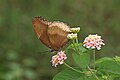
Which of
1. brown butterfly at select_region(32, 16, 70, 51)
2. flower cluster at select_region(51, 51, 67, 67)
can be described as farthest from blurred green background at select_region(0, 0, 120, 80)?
flower cluster at select_region(51, 51, 67, 67)

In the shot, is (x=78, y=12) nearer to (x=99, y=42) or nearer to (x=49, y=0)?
(x=49, y=0)

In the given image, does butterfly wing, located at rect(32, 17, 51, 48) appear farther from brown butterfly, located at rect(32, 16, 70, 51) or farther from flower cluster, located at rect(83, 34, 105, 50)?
flower cluster, located at rect(83, 34, 105, 50)

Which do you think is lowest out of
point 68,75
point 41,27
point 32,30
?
point 68,75

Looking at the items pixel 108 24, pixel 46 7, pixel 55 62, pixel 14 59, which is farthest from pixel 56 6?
pixel 55 62

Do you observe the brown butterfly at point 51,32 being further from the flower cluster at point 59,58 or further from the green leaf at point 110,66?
the green leaf at point 110,66

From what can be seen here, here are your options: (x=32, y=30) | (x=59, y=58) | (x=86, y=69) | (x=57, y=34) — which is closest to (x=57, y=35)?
(x=57, y=34)

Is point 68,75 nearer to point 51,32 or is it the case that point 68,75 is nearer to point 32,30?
point 51,32
